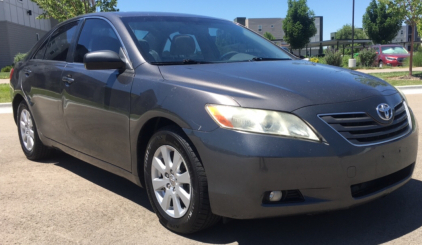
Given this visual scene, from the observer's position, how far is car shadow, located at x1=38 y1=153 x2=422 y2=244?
3088 millimetres

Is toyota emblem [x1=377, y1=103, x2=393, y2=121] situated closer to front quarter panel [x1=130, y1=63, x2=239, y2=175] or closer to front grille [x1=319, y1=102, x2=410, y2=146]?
front grille [x1=319, y1=102, x2=410, y2=146]

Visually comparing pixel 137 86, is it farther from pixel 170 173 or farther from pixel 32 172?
pixel 32 172

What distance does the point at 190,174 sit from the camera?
298 centimetres

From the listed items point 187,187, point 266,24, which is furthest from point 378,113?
point 266,24

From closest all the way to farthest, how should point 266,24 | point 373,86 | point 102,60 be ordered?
1. point 373,86
2. point 102,60
3. point 266,24

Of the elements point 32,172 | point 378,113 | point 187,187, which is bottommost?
point 32,172

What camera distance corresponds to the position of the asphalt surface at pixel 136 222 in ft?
10.3

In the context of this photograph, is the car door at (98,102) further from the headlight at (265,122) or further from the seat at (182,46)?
the headlight at (265,122)

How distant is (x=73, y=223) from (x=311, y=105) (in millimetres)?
1987

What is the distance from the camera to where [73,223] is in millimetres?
3512

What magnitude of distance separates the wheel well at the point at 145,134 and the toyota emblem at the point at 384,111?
1396 millimetres

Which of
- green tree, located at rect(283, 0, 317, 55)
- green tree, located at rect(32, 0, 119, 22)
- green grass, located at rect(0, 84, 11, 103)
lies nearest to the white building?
green tree, located at rect(32, 0, 119, 22)

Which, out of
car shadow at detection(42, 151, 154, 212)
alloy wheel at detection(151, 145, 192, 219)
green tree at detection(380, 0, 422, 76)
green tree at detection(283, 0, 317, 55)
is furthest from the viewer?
green tree at detection(283, 0, 317, 55)

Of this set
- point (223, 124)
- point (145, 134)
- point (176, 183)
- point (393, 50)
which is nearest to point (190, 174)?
point (176, 183)
